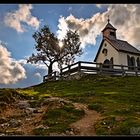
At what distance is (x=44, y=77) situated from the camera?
4534 cm

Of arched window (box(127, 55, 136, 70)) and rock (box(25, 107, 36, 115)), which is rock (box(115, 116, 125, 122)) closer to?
rock (box(25, 107, 36, 115))

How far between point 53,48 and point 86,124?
142 ft

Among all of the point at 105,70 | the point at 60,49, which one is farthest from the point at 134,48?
the point at 105,70

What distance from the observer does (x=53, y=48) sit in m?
56.2

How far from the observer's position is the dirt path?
11.8 metres

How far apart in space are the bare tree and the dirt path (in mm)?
39044

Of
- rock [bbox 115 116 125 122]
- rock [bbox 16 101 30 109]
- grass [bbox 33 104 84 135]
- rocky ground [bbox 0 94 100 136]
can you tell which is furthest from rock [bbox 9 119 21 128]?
rock [bbox 115 116 125 122]

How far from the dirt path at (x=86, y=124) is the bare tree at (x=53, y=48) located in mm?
39044

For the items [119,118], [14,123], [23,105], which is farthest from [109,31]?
[14,123]

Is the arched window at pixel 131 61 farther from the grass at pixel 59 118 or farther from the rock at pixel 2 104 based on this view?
the rock at pixel 2 104

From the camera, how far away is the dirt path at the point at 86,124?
1178cm

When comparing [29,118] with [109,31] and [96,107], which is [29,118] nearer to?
[96,107]

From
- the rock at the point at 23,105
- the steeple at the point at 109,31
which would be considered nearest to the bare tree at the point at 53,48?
the steeple at the point at 109,31

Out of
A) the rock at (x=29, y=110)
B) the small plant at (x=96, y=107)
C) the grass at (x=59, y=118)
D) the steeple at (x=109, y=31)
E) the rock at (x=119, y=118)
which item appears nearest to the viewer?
the grass at (x=59, y=118)
